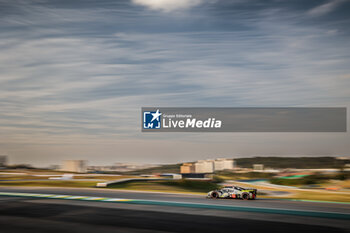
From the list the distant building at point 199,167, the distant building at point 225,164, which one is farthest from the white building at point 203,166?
the distant building at point 225,164

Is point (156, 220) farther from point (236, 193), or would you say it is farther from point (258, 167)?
point (258, 167)

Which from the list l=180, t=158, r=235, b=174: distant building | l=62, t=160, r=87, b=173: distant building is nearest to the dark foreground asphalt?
l=180, t=158, r=235, b=174: distant building

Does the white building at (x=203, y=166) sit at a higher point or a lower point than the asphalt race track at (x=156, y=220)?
lower

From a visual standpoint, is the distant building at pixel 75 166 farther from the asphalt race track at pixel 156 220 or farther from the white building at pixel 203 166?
the asphalt race track at pixel 156 220

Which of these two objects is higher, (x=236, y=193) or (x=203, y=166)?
(x=236, y=193)

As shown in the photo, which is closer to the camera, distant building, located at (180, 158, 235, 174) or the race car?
the race car

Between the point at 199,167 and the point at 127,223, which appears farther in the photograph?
the point at 199,167

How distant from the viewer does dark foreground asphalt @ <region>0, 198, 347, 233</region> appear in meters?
12.5

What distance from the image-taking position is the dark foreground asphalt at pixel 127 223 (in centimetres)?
1253

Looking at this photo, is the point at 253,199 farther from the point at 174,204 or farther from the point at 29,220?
the point at 29,220

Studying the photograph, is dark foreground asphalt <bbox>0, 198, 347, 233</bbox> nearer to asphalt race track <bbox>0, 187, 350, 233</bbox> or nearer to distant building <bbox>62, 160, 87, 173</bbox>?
asphalt race track <bbox>0, 187, 350, 233</bbox>

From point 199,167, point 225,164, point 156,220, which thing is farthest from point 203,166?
point 156,220

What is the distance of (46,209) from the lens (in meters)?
18.3

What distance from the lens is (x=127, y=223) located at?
13891 mm
